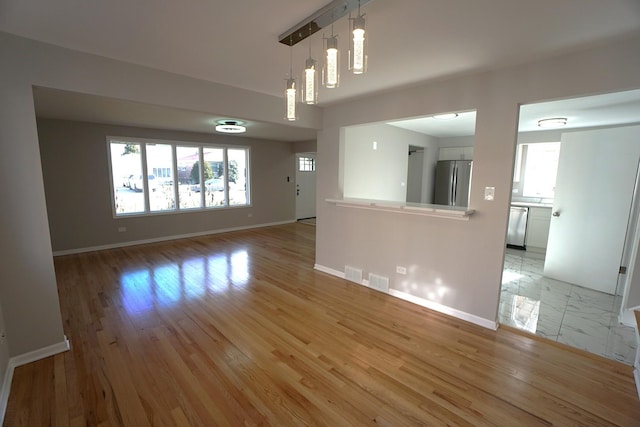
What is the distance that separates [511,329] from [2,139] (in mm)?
4556

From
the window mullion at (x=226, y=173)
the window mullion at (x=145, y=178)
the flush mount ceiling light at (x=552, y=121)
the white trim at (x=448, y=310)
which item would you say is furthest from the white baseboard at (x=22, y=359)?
the flush mount ceiling light at (x=552, y=121)

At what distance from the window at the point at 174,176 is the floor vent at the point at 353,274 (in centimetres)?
433

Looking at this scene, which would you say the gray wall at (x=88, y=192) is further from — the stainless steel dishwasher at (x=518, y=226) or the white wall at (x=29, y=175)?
the stainless steel dishwasher at (x=518, y=226)

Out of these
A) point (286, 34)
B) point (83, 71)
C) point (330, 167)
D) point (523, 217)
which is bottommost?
point (523, 217)

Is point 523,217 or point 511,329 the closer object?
point 511,329

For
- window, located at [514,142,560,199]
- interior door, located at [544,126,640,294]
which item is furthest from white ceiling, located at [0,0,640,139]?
window, located at [514,142,560,199]

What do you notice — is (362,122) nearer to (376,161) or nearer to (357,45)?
(376,161)

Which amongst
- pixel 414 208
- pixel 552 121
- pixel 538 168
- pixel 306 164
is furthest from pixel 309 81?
pixel 306 164

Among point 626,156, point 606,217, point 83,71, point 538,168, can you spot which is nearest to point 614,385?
point 606,217

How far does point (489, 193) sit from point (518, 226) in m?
3.95

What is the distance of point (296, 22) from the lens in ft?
5.85

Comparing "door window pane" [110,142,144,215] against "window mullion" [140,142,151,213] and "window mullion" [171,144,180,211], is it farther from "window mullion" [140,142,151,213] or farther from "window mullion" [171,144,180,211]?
"window mullion" [171,144,180,211]

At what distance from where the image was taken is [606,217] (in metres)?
3.59

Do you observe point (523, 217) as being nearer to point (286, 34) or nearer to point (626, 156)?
point (626, 156)
